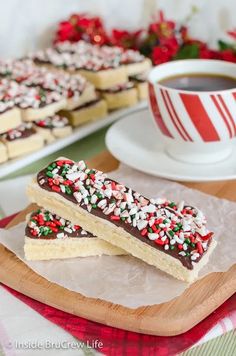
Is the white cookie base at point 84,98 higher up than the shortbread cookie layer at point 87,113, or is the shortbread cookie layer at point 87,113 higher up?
the white cookie base at point 84,98

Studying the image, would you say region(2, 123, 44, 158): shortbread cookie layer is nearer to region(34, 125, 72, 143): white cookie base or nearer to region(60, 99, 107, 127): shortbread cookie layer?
region(34, 125, 72, 143): white cookie base

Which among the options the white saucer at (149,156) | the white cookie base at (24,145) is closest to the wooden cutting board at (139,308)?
the white saucer at (149,156)

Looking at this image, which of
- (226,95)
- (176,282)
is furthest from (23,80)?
(176,282)

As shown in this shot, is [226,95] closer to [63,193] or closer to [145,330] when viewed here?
[63,193]

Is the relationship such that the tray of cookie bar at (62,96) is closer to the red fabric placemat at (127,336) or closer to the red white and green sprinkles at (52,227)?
the red white and green sprinkles at (52,227)

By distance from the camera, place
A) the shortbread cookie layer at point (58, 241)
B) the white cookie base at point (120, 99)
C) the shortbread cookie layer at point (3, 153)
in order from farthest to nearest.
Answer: the white cookie base at point (120, 99)
the shortbread cookie layer at point (3, 153)
the shortbread cookie layer at point (58, 241)

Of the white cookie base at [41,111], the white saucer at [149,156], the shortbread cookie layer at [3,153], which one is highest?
the white cookie base at [41,111]
